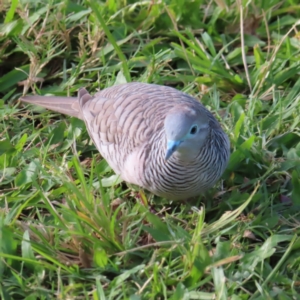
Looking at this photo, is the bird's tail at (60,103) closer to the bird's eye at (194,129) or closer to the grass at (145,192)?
the grass at (145,192)

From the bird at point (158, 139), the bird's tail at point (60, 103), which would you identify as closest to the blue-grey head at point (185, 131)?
A: the bird at point (158, 139)

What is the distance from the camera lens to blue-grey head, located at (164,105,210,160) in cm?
320

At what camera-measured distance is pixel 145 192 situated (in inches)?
153

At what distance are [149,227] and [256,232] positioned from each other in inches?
21.9

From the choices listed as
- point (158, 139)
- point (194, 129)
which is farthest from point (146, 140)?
point (194, 129)

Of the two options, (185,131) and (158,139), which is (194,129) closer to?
(185,131)

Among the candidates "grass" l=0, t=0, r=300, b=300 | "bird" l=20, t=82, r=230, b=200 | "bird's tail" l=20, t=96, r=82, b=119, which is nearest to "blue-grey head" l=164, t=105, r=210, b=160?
"bird" l=20, t=82, r=230, b=200

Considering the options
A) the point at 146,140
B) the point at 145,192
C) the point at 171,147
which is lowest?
the point at 145,192

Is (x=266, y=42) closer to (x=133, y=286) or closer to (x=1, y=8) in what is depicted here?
(x=1, y=8)

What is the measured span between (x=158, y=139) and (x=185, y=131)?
1.01 ft

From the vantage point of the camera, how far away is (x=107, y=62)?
4.80 meters

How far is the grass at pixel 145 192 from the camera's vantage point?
3285mm

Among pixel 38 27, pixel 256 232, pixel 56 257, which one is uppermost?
pixel 38 27

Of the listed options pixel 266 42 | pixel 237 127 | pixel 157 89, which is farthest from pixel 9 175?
pixel 266 42
